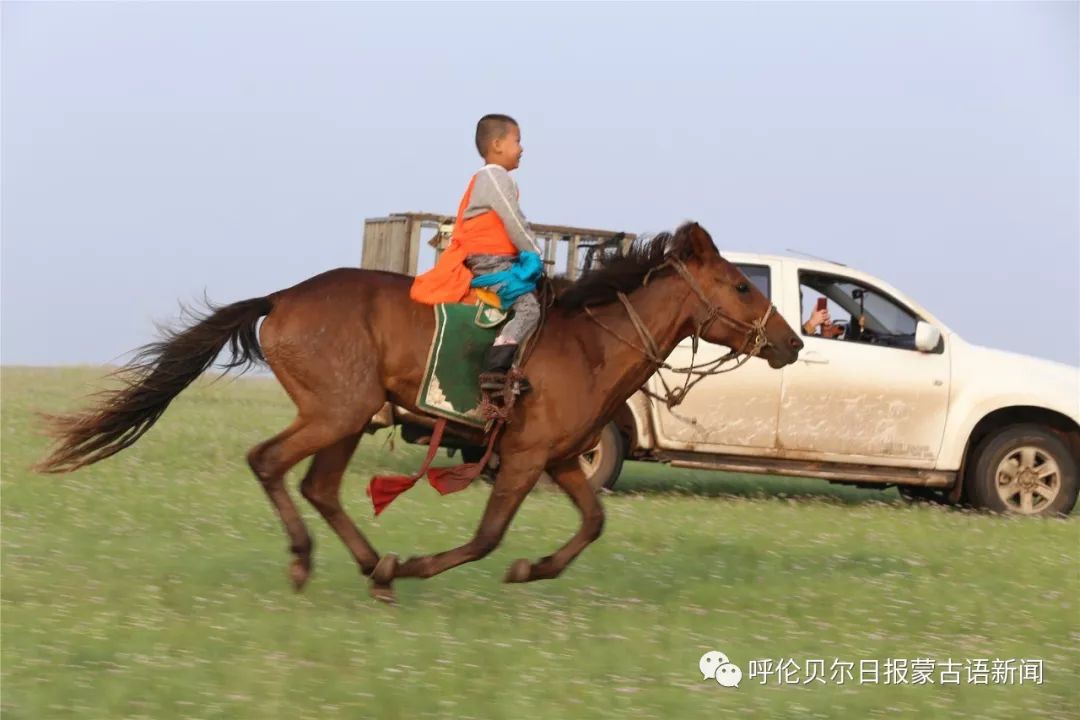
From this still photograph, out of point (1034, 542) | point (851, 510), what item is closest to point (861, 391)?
point (851, 510)

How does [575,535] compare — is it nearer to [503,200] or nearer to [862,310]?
[503,200]

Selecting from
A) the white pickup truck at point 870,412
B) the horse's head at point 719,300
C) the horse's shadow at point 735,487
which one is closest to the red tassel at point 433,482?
the horse's head at point 719,300

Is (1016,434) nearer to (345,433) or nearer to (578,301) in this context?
(578,301)

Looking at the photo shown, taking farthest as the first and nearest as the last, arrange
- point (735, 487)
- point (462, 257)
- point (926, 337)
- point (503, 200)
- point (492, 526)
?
1. point (735, 487)
2. point (926, 337)
3. point (462, 257)
4. point (503, 200)
5. point (492, 526)

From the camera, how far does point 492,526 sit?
26.3 feet

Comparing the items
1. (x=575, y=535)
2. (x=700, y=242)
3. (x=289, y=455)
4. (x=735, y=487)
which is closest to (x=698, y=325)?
(x=700, y=242)

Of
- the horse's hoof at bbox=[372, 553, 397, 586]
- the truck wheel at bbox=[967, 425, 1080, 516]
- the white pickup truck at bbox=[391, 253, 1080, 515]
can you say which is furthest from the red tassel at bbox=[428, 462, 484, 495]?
the truck wheel at bbox=[967, 425, 1080, 516]

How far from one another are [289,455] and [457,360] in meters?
1.03

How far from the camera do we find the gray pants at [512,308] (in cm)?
817

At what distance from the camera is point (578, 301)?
8.62 m

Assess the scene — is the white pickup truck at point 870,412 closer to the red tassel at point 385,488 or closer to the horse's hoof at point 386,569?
the red tassel at point 385,488

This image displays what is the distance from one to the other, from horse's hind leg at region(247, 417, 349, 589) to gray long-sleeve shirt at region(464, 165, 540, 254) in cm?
142

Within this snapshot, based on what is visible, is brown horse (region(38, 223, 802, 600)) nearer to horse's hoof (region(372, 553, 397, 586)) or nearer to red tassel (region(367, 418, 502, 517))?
horse's hoof (region(372, 553, 397, 586))

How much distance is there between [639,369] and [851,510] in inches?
272
